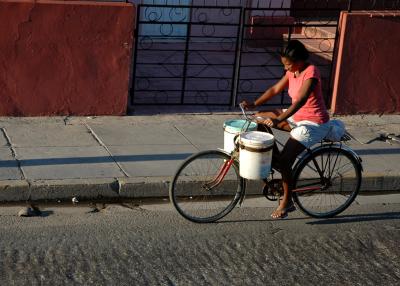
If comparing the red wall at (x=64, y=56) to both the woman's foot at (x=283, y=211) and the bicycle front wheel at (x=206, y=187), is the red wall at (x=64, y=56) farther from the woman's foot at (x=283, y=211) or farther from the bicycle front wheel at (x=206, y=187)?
the woman's foot at (x=283, y=211)

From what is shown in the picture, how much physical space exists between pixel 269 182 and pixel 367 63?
374 cm

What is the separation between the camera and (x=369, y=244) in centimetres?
701

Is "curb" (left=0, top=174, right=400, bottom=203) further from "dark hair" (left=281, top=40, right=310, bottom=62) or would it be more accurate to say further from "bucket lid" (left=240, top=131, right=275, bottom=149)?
"dark hair" (left=281, top=40, right=310, bottom=62)

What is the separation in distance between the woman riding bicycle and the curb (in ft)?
3.46

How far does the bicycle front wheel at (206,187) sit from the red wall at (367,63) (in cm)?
323

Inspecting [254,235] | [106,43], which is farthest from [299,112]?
[106,43]

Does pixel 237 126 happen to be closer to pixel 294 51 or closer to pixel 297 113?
pixel 297 113

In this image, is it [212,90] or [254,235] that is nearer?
[254,235]

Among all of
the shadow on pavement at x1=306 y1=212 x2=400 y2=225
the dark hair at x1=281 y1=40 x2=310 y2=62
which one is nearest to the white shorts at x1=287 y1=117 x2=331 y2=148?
the dark hair at x1=281 y1=40 x2=310 y2=62

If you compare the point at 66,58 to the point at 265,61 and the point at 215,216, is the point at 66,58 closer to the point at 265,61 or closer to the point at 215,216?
the point at 215,216

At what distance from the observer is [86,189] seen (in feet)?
25.3

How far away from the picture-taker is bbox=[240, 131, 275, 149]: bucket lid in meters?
6.72

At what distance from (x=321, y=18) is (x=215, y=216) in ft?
25.1

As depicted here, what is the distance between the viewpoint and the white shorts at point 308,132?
706 centimetres
